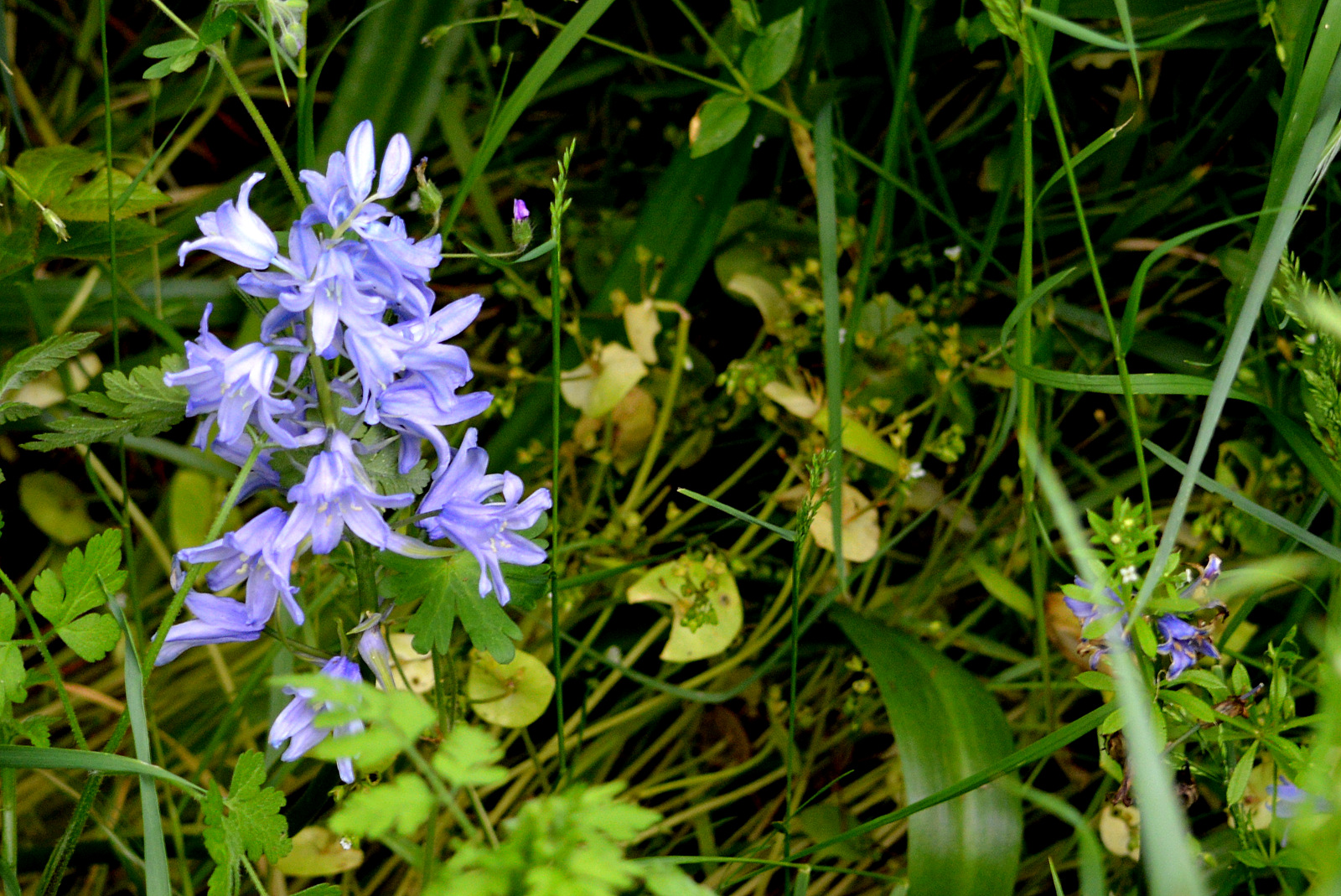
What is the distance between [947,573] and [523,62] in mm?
979

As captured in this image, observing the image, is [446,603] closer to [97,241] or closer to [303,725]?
[303,725]

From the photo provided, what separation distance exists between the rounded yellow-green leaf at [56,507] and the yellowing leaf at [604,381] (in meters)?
0.68

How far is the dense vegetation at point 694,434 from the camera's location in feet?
2.21

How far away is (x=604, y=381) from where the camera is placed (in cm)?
118

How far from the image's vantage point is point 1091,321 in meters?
1.25

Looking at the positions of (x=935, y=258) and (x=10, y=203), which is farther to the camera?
(x=935, y=258)

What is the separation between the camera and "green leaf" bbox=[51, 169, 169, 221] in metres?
0.96

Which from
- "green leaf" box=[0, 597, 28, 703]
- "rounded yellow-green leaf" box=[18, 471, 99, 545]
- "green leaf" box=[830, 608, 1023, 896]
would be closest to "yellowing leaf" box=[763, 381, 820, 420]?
"green leaf" box=[830, 608, 1023, 896]

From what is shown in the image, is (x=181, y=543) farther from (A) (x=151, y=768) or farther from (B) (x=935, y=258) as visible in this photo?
(B) (x=935, y=258)

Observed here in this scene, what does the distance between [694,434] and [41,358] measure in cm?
75

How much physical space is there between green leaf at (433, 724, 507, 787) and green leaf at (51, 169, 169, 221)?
760mm

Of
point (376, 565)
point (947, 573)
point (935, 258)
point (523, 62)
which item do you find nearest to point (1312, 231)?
point (935, 258)

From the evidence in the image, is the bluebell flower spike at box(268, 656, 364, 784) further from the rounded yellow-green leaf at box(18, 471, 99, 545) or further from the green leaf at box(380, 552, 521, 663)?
the rounded yellow-green leaf at box(18, 471, 99, 545)

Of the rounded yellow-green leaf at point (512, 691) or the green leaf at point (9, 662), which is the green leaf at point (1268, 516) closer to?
the rounded yellow-green leaf at point (512, 691)
